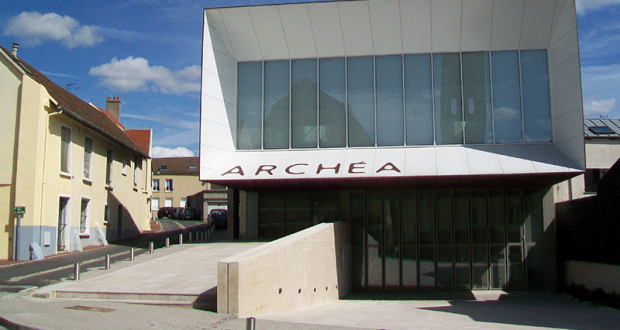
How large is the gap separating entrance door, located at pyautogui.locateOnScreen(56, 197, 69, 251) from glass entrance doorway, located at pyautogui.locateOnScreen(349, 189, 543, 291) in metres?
11.6

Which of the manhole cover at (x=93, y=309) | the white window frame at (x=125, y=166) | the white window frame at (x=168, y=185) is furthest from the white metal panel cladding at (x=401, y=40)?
the white window frame at (x=168, y=185)

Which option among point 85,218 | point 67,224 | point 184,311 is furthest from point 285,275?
point 85,218

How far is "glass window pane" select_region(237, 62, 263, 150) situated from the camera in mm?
22359

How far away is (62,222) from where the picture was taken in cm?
2216

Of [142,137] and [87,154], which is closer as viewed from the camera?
[87,154]

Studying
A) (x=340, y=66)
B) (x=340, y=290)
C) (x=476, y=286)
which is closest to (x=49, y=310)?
(x=340, y=290)

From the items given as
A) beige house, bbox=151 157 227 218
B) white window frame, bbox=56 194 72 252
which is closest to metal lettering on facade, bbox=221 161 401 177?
white window frame, bbox=56 194 72 252

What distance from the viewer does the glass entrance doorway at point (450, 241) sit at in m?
22.2

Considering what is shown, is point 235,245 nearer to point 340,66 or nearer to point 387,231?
point 387,231

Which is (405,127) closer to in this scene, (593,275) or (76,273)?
(593,275)

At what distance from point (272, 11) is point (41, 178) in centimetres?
1049

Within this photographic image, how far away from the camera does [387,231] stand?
74.8 ft

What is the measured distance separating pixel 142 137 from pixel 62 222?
61.9ft

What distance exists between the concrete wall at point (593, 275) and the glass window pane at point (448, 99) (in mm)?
6108
